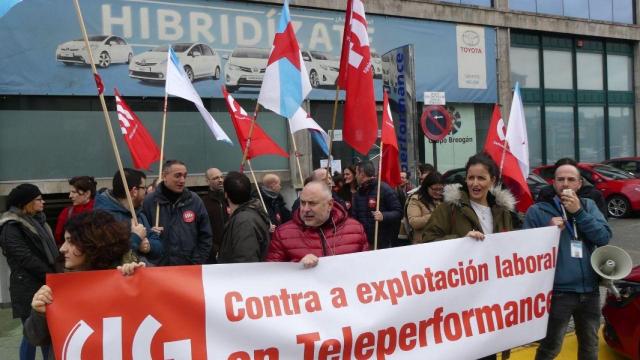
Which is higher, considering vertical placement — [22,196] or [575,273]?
[22,196]

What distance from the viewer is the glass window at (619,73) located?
23.3 metres

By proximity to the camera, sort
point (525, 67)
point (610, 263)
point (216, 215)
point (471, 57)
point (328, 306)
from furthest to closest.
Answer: point (525, 67) < point (471, 57) < point (216, 215) < point (610, 263) < point (328, 306)

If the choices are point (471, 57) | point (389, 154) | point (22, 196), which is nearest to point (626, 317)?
point (389, 154)

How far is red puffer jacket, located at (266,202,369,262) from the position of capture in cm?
341

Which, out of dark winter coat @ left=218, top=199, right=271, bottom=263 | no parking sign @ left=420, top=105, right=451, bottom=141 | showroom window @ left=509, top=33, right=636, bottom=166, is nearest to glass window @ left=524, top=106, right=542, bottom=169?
showroom window @ left=509, top=33, right=636, bottom=166

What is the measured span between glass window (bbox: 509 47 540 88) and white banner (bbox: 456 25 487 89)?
1.70m

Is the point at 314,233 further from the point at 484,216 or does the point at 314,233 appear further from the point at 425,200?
the point at 425,200

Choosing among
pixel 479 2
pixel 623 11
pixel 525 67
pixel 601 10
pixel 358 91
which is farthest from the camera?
pixel 623 11

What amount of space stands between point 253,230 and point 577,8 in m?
22.2

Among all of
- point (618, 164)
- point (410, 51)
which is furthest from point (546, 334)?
point (618, 164)

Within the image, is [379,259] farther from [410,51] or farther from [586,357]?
[410,51]

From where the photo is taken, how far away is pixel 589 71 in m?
22.6

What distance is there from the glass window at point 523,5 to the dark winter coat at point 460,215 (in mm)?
18152

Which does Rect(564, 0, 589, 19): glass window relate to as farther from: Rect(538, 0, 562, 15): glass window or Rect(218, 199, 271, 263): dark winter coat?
Rect(218, 199, 271, 263): dark winter coat
